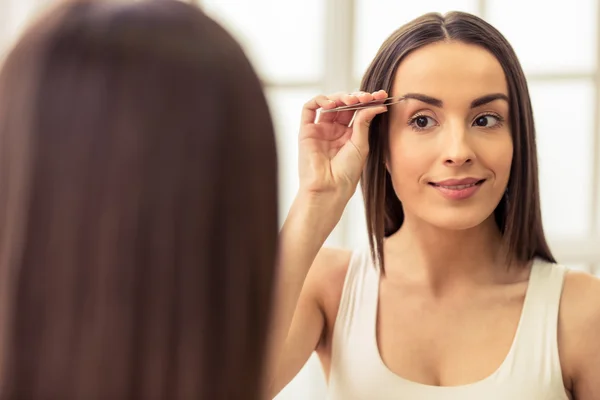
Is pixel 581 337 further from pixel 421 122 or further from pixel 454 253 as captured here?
pixel 421 122

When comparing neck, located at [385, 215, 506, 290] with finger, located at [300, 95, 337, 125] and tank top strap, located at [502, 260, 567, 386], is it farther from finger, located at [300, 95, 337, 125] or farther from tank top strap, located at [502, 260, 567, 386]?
finger, located at [300, 95, 337, 125]

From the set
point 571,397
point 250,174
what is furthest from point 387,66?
point 250,174

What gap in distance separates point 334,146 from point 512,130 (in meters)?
0.32

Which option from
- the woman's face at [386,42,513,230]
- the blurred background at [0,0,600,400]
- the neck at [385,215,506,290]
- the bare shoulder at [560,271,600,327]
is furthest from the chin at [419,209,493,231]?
the blurred background at [0,0,600,400]

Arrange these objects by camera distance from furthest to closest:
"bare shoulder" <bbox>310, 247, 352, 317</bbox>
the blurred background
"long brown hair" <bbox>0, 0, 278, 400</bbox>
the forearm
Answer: the blurred background, "bare shoulder" <bbox>310, 247, 352, 317</bbox>, the forearm, "long brown hair" <bbox>0, 0, 278, 400</bbox>

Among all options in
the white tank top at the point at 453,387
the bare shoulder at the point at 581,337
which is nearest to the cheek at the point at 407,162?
the white tank top at the point at 453,387

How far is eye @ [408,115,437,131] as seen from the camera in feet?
4.42

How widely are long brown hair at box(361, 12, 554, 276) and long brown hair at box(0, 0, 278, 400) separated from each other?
0.80 metres

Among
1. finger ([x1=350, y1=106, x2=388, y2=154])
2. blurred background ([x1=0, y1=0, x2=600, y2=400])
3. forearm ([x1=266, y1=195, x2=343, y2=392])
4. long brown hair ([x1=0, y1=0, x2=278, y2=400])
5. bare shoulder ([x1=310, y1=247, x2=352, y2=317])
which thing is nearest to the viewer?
long brown hair ([x1=0, y1=0, x2=278, y2=400])

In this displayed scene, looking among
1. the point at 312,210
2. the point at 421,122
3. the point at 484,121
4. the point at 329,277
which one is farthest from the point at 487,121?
the point at 329,277

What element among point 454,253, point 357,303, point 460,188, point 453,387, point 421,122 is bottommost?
point 453,387

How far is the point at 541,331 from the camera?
1.38 m

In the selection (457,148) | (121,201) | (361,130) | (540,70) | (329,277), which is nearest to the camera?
(121,201)

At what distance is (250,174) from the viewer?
62 centimetres
